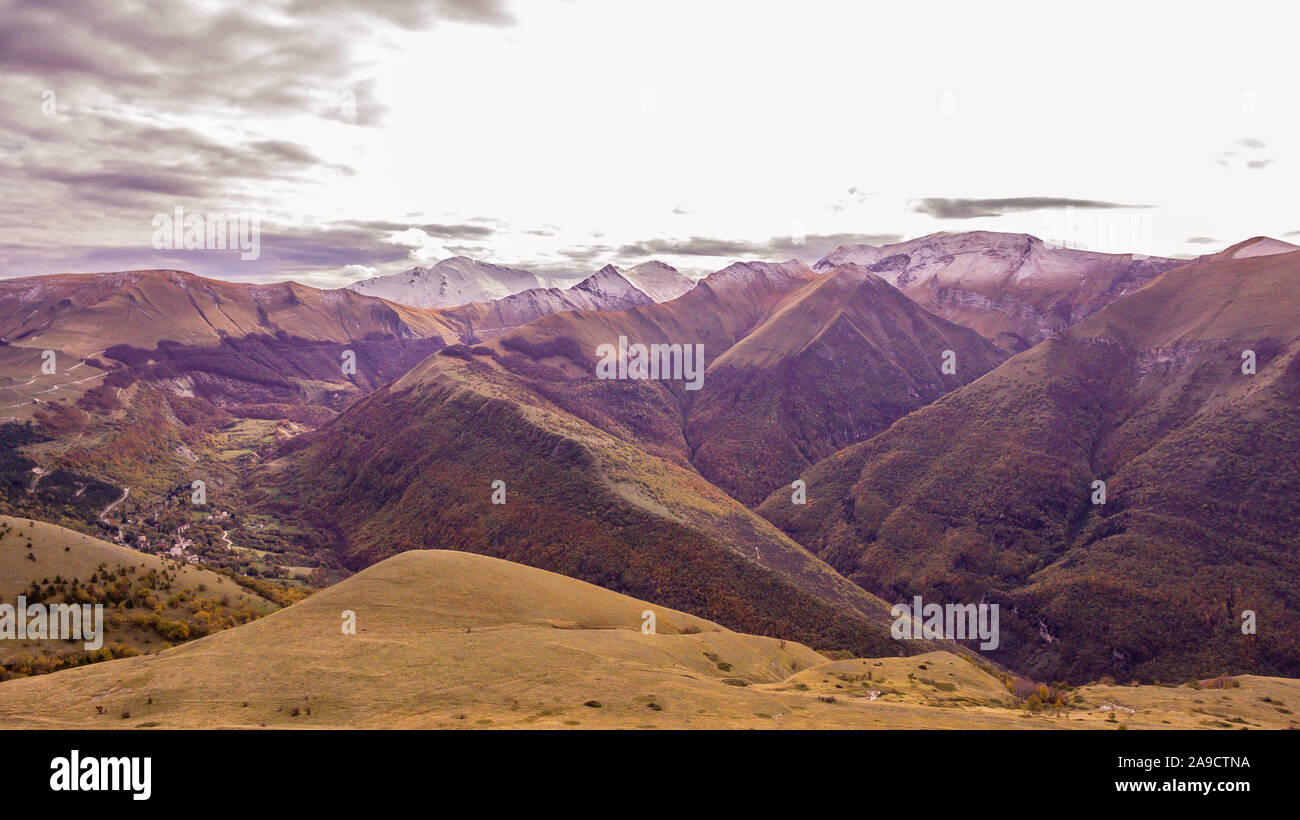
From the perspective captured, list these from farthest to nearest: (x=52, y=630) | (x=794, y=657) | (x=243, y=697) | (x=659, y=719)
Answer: (x=794, y=657)
(x=52, y=630)
(x=243, y=697)
(x=659, y=719)

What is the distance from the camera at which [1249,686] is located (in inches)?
3829

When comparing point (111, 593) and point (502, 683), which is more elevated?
point (502, 683)

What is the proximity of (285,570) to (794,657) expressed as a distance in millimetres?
156398

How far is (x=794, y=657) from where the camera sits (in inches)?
4094

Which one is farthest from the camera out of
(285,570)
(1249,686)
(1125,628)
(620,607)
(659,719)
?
(285,570)

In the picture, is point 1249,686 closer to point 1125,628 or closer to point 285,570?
point 1125,628

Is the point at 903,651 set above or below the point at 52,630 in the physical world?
below

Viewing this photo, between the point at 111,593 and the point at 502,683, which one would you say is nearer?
the point at 502,683

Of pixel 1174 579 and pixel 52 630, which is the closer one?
pixel 52 630

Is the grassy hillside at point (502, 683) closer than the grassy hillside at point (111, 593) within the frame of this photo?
Yes

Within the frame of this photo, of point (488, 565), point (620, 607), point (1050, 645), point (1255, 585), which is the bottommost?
point (1050, 645)

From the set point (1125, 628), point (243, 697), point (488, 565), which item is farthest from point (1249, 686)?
point (243, 697)

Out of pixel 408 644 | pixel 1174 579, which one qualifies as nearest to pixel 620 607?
pixel 408 644

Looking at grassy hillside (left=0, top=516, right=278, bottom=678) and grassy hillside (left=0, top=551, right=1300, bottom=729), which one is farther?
grassy hillside (left=0, top=516, right=278, bottom=678)
